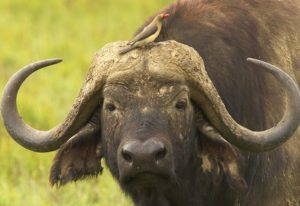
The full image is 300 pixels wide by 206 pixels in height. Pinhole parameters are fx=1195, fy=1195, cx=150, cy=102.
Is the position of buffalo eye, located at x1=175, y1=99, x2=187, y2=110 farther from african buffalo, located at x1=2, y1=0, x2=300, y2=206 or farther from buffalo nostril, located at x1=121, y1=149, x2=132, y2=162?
buffalo nostril, located at x1=121, y1=149, x2=132, y2=162

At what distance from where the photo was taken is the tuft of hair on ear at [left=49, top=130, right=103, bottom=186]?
22.7 ft

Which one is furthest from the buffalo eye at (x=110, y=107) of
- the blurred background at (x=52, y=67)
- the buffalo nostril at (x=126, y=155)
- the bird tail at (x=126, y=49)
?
the blurred background at (x=52, y=67)

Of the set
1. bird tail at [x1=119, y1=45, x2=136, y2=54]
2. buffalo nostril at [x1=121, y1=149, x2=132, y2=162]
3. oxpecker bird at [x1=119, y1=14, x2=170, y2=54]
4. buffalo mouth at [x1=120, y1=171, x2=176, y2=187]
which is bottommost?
buffalo mouth at [x1=120, y1=171, x2=176, y2=187]

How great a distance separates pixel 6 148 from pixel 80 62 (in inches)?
132

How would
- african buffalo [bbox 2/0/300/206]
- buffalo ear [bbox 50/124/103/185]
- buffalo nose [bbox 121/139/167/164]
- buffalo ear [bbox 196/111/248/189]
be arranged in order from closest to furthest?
buffalo nose [bbox 121/139/167/164], african buffalo [bbox 2/0/300/206], buffalo ear [bbox 196/111/248/189], buffalo ear [bbox 50/124/103/185]

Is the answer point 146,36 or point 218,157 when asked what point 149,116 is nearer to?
point 146,36

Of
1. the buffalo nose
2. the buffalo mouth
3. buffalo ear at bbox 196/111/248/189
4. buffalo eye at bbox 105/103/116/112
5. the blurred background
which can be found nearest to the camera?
the buffalo nose

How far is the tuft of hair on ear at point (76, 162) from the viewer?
693 centimetres

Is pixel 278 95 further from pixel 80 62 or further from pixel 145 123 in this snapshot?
pixel 80 62

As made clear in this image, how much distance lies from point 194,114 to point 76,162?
802 millimetres

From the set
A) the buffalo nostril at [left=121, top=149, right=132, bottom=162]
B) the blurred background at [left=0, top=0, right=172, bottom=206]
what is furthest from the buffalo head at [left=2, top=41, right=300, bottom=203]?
the blurred background at [left=0, top=0, right=172, bottom=206]

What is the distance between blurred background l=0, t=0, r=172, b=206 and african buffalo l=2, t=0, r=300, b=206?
74 cm

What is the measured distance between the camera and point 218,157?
6793 millimetres

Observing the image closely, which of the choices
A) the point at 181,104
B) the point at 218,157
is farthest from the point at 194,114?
the point at 218,157
